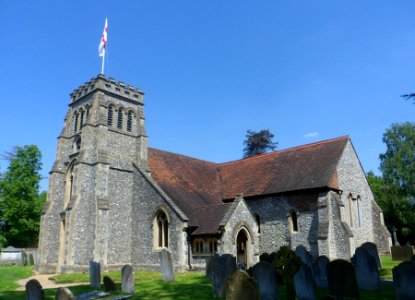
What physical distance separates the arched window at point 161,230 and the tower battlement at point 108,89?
944 cm

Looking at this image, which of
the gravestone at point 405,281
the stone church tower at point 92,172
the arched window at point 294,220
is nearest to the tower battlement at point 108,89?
the stone church tower at point 92,172

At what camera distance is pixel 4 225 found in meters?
43.6

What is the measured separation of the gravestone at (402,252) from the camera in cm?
2097

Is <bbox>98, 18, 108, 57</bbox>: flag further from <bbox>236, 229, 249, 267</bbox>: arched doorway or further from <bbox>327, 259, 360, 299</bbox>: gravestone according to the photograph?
<bbox>327, 259, 360, 299</bbox>: gravestone

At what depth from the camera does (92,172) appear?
22531 millimetres

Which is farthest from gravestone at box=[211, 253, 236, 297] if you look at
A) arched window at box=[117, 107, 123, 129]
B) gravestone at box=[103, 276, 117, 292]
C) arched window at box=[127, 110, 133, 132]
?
arched window at box=[127, 110, 133, 132]

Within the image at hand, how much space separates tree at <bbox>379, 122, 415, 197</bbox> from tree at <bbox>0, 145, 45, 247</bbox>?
39.4 m

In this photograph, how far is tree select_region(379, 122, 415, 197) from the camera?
121 feet

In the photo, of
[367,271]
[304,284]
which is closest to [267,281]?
[304,284]

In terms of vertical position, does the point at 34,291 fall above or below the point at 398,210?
below

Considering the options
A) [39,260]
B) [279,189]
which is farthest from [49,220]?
[279,189]

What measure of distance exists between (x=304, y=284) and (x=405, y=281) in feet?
7.88

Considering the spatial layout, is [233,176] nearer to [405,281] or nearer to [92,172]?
[92,172]

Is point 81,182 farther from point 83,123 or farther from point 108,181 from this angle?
point 83,123
